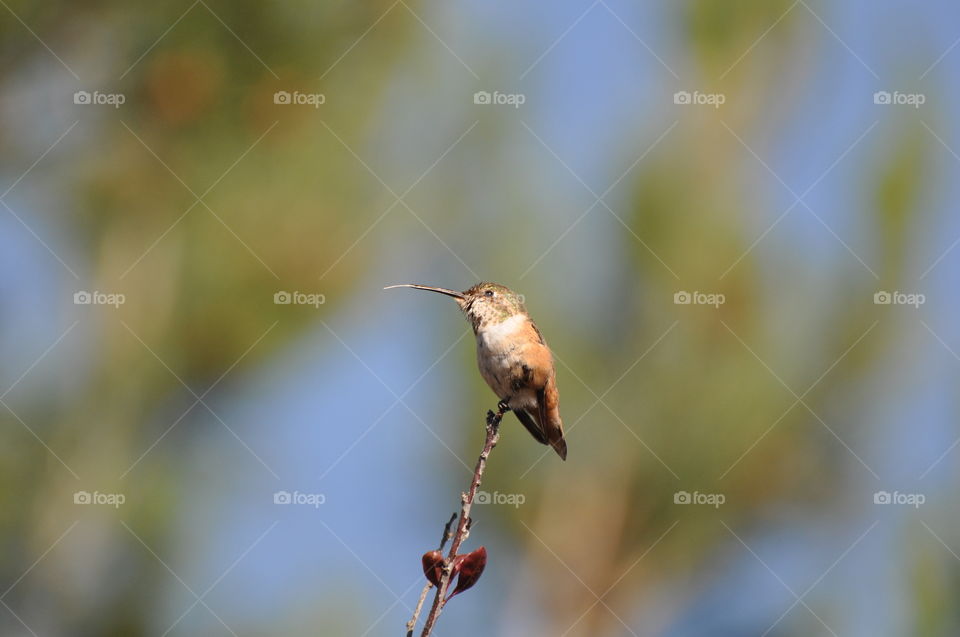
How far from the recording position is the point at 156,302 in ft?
11.9

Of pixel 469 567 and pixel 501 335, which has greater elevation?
pixel 501 335

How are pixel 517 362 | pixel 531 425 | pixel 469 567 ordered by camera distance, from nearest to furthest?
pixel 469 567 < pixel 517 362 < pixel 531 425

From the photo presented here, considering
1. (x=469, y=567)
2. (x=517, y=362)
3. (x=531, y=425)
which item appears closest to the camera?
(x=469, y=567)

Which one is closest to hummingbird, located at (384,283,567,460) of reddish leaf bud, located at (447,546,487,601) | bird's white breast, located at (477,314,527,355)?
bird's white breast, located at (477,314,527,355)

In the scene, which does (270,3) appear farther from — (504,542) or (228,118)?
(504,542)

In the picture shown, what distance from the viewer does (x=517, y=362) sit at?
11.8 feet

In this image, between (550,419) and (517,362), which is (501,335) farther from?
(550,419)

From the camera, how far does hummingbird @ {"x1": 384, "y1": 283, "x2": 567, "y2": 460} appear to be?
3611 mm

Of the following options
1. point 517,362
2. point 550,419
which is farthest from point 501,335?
point 550,419

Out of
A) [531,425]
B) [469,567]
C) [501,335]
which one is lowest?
[469,567]

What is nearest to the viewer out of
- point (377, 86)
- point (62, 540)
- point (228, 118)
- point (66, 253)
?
point (62, 540)

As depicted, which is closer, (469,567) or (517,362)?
(469,567)

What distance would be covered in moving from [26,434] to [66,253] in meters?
0.63

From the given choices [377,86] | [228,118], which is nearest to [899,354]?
[377,86]
